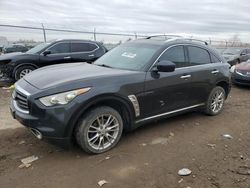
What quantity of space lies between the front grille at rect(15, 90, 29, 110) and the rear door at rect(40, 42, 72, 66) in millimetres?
6284

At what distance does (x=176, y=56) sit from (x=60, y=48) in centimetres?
642

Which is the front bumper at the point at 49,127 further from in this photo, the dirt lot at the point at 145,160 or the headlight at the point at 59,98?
the dirt lot at the point at 145,160

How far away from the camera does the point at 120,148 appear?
15.8 ft

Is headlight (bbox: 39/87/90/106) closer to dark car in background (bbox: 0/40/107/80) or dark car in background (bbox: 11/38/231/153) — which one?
dark car in background (bbox: 11/38/231/153)

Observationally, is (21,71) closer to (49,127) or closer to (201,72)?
(201,72)

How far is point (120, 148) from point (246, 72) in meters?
7.43

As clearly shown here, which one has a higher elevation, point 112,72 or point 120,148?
point 112,72

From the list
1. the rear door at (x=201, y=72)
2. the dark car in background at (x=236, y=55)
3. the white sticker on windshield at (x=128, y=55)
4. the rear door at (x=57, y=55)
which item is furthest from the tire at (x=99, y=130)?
the dark car in background at (x=236, y=55)

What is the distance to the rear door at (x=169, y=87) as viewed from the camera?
5.05 m

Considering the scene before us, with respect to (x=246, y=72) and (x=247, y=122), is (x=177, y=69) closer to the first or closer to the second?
(x=247, y=122)

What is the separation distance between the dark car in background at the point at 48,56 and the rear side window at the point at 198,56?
5.63 m

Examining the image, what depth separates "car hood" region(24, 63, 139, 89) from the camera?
4.35 meters

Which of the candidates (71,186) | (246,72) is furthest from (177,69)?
(246,72)

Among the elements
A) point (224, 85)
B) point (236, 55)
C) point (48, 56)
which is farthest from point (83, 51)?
point (236, 55)
